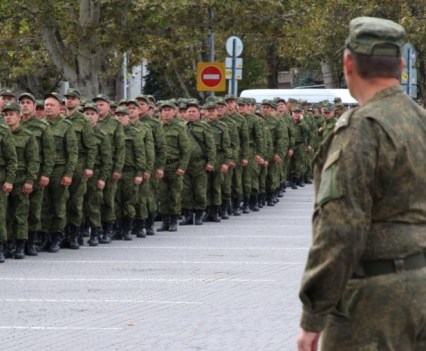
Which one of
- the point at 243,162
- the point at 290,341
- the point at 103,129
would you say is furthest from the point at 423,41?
the point at 290,341

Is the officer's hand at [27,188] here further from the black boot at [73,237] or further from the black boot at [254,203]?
the black boot at [254,203]

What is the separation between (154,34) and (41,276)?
22429mm

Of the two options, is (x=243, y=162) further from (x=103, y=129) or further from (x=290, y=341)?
(x=290, y=341)

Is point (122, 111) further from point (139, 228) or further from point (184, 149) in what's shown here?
point (184, 149)

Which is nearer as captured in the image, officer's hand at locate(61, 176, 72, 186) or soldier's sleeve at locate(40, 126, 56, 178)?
soldier's sleeve at locate(40, 126, 56, 178)

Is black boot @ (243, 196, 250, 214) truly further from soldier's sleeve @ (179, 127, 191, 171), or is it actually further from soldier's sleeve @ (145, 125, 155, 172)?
soldier's sleeve @ (145, 125, 155, 172)

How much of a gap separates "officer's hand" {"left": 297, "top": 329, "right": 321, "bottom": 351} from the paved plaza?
17.8 ft

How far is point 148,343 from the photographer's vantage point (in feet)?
36.2

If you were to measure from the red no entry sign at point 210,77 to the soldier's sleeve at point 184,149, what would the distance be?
11.4m

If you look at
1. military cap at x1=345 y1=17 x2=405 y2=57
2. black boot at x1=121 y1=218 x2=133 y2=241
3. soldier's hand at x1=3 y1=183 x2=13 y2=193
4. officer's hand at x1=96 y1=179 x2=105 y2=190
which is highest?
military cap at x1=345 y1=17 x2=405 y2=57

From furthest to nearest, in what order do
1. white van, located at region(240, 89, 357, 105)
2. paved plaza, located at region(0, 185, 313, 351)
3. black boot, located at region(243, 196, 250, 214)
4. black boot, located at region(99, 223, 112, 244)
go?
white van, located at region(240, 89, 357, 105) → black boot, located at region(243, 196, 250, 214) → black boot, located at region(99, 223, 112, 244) → paved plaza, located at region(0, 185, 313, 351)

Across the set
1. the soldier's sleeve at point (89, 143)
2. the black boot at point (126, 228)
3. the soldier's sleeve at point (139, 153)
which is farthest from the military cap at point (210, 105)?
the soldier's sleeve at point (89, 143)

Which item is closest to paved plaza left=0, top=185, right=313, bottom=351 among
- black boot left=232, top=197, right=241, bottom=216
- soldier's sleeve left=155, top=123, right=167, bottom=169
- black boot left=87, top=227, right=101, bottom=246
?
black boot left=87, top=227, right=101, bottom=246

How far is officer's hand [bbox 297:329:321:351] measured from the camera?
17.3 feet
